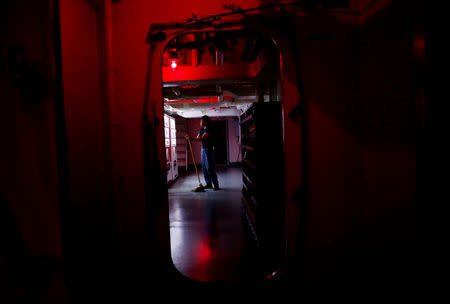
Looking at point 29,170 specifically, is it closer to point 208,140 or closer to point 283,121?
point 283,121

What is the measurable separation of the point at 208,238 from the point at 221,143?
9392mm

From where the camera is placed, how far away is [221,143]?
12.3 m

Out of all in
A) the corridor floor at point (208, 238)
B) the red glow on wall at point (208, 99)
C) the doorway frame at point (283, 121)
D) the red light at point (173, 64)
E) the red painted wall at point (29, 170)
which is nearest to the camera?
the red painted wall at point (29, 170)

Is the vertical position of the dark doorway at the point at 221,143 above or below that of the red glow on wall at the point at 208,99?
below

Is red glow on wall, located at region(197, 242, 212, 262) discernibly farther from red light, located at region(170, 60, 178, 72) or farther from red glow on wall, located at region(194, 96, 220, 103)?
red glow on wall, located at region(194, 96, 220, 103)

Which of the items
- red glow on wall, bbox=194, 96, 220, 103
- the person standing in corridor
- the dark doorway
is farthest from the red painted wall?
the dark doorway

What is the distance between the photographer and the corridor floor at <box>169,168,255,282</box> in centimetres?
231

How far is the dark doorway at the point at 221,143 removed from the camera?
479 inches

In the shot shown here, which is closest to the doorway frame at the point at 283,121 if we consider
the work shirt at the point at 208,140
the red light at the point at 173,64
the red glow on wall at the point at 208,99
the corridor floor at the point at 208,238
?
the corridor floor at the point at 208,238

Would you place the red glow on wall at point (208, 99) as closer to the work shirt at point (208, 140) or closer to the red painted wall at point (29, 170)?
the work shirt at point (208, 140)

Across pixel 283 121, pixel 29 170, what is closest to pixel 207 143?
pixel 283 121

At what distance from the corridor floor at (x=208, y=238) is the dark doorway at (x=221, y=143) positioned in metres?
7.01

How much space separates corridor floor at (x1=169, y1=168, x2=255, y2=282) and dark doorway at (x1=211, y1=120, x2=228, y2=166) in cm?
701

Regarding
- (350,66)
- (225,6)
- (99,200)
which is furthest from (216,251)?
(225,6)
